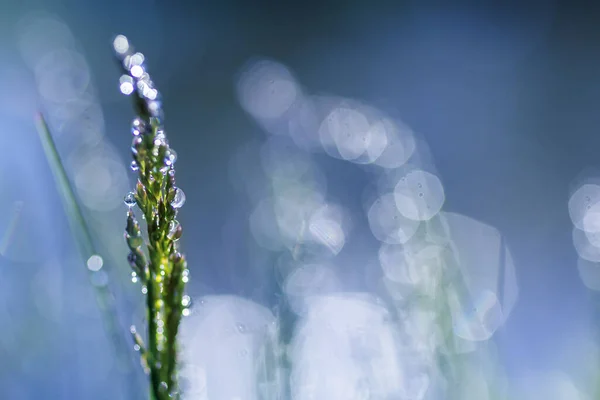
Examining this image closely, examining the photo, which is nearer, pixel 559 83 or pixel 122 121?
pixel 122 121

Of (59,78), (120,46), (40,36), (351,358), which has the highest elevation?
(40,36)

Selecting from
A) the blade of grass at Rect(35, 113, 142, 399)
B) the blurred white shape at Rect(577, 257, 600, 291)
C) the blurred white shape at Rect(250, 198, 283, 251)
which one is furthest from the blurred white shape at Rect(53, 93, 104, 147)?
the blurred white shape at Rect(577, 257, 600, 291)

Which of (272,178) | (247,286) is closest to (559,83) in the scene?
(272,178)

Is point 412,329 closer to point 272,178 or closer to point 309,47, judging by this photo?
point 272,178

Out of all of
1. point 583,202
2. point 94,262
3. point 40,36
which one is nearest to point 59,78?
point 40,36

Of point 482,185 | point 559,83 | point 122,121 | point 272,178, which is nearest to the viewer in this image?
point 272,178

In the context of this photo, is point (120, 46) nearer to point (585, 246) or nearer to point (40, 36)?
point (585, 246)

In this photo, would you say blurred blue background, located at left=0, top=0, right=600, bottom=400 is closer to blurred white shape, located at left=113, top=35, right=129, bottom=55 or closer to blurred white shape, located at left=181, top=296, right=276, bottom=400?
blurred white shape, located at left=181, top=296, right=276, bottom=400
